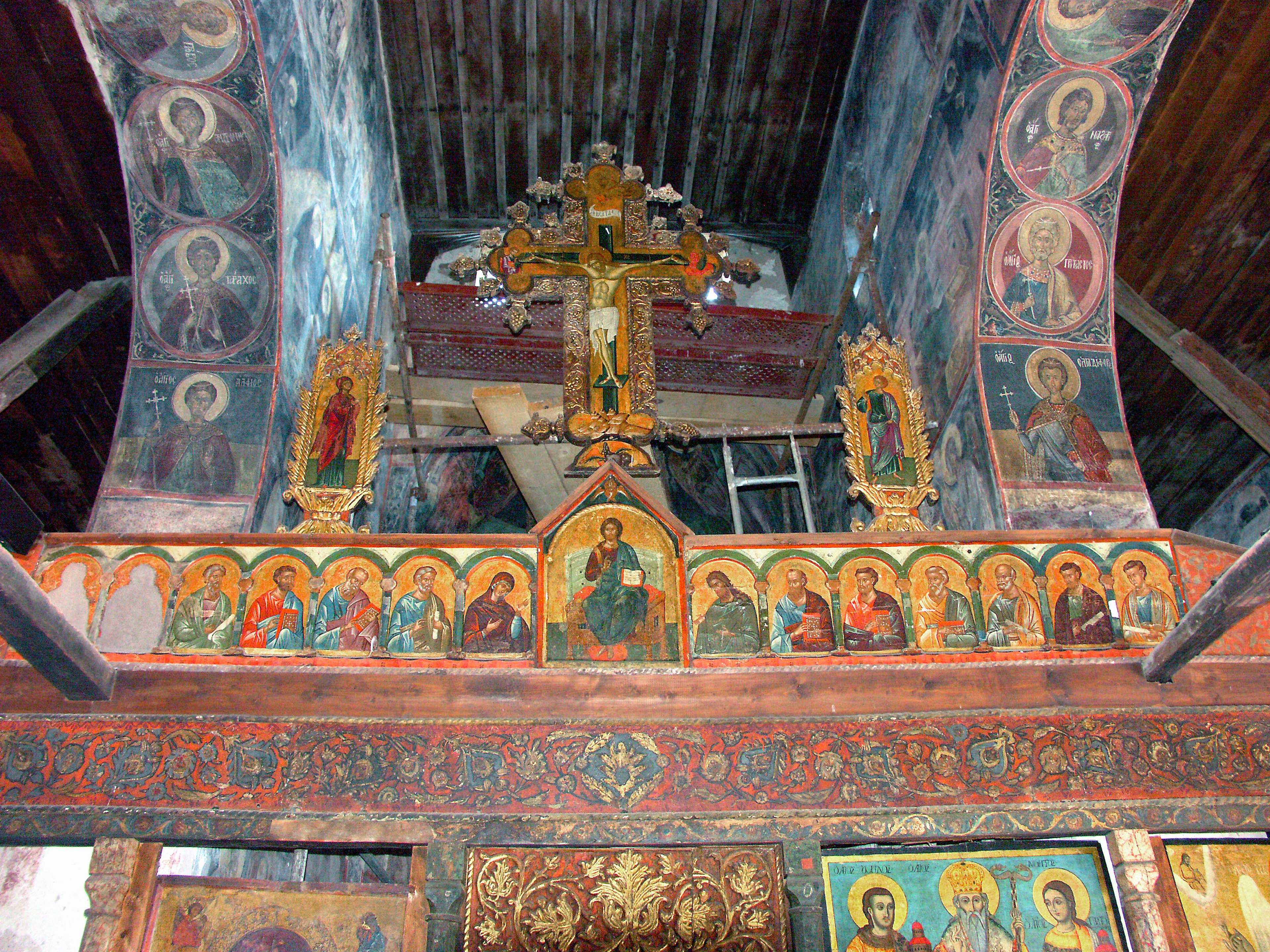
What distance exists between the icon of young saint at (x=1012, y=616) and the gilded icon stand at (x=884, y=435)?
520mm

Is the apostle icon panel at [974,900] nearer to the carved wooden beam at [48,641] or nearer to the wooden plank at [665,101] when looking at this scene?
the carved wooden beam at [48,641]

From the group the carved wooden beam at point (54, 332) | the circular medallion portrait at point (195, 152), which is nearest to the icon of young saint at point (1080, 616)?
the circular medallion portrait at point (195, 152)

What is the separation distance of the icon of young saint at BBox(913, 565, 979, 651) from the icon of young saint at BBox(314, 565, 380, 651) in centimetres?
283

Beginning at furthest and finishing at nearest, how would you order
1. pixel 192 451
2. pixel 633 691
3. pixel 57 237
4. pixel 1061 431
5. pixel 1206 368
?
pixel 57 237
pixel 1206 368
pixel 1061 431
pixel 192 451
pixel 633 691

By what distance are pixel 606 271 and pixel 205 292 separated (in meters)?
2.67

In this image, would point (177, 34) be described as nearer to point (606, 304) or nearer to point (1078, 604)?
point (606, 304)

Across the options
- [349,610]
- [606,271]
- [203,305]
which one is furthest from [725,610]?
[203,305]

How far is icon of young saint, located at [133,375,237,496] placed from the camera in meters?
6.09

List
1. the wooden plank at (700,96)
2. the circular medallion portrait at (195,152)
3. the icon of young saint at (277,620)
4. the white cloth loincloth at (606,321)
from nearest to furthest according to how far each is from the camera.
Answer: the icon of young saint at (277,620) → the white cloth loincloth at (606,321) → the circular medallion portrait at (195,152) → the wooden plank at (700,96)

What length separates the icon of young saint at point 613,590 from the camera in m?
5.31

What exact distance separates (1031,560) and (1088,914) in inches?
69.8

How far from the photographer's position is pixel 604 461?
5797mm

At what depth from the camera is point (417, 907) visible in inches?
185

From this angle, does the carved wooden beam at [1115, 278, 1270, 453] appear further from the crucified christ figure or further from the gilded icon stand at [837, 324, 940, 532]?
the crucified christ figure
